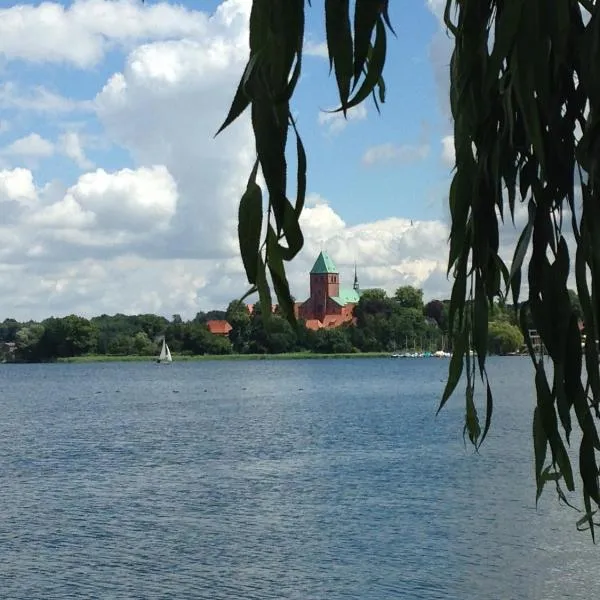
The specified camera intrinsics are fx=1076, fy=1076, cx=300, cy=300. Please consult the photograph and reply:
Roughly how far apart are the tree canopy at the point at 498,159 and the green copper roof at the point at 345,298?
611ft

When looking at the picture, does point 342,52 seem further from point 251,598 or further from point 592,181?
point 251,598

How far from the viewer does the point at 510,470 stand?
32.1 metres

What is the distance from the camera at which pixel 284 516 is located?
24.8m

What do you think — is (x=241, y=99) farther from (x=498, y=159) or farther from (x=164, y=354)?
(x=164, y=354)

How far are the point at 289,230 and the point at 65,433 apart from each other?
4991 cm

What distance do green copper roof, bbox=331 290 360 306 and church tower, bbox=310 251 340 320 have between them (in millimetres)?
1240

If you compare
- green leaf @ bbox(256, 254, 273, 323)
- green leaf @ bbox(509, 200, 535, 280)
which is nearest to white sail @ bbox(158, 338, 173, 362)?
green leaf @ bbox(509, 200, 535, 280)

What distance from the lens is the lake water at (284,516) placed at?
18906mm

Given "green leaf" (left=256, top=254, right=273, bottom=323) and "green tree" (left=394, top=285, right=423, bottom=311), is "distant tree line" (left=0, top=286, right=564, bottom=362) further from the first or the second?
"green leaf" (left=256, top=254, right=273, bottom=323)

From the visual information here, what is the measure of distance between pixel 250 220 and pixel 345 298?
192m

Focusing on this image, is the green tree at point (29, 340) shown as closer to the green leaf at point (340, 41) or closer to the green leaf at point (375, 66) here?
the green leaf at point (375, 66)

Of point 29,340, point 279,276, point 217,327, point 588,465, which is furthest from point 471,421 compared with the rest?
point 217,327

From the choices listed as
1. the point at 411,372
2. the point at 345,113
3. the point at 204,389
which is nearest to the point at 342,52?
the point at 345,113

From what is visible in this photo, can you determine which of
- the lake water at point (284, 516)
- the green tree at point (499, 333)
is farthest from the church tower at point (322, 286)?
the green tree at point (499, 333)
